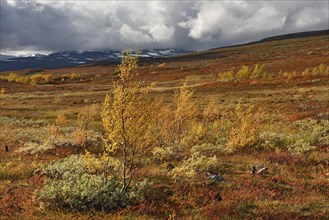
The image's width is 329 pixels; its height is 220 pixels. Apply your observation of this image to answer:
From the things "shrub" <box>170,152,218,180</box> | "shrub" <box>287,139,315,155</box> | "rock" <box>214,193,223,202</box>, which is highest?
"shrub" <box>170,152,218,180</box>

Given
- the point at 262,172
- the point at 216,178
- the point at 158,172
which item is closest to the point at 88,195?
the point at 158,172

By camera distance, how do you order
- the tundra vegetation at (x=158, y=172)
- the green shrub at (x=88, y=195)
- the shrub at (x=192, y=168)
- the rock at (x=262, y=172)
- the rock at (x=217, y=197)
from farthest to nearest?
1. the rock at (x=262, y=172)
2. the shrub at (x=192, y=168)
3. the rock at (x=217, y=197)
4. the green shrub at (x=88, y=195)
5. the tundra vegetation at (x=158, y=172)

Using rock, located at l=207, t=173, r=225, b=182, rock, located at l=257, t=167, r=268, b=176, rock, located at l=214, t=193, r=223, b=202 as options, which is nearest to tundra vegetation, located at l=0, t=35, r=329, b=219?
rock, located at l=214, t=193, r=223, b=202

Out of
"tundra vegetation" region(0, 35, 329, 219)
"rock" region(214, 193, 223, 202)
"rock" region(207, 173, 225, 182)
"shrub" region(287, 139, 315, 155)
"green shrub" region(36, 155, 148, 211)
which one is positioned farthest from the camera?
"shrub" region(287, 139, 315, 155)

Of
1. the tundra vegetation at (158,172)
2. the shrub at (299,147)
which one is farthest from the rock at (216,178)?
the shrub at (299,147)

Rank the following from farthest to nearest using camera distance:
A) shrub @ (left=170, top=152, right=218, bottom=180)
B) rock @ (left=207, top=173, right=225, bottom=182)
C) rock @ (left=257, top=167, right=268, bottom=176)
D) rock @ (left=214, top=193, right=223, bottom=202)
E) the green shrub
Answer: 1. rock @ (left=257, top=167, right=268, bottom=176)
2. shrub @ (left=170, top=152, right=218, bottom=180)
3. rock @ (left=207, top=173, right=225, bottom=182)
4. rock @ (left=214, top=193, right=223, bottom=202)
5. the green shrub

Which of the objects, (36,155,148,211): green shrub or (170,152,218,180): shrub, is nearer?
(36,155,148,211): green shrub

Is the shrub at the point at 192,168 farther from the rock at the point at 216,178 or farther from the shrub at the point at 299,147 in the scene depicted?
the shrub at the point at 299,147

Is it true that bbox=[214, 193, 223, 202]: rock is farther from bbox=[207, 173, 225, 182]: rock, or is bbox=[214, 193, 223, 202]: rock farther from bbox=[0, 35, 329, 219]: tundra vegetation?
bbox=[207, 173, 225, 182]: rock

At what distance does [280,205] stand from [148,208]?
4919mm

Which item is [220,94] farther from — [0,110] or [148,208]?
[148,208]

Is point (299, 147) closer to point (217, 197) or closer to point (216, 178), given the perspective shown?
point (216, 178)

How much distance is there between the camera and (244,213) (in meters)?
11.3

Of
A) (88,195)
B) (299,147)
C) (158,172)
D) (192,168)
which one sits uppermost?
(88,195)
